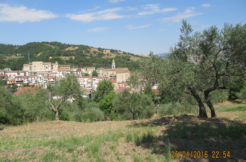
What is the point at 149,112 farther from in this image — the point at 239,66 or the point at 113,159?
the point at 113,159

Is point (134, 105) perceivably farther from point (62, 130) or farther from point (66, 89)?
point (62, 130)

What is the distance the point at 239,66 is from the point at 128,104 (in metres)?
19.8

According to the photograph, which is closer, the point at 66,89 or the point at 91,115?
the point at 66,89

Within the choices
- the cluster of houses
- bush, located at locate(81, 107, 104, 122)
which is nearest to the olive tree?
bush, located at locate(81, 107, 104, 122)

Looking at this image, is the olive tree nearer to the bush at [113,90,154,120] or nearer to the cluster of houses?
the bush at [113,90,154,120]

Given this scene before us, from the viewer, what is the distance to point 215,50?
28.9ft

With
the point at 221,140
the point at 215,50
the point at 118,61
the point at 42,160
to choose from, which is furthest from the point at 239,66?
the point at 118,61

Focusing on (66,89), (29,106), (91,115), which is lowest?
(91,115)

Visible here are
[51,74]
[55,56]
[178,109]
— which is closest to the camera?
[178,109]

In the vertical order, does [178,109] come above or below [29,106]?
below

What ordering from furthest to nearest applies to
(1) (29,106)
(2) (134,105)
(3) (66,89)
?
(2) (134,105) → (3) (66,89) → (1) (29,106)

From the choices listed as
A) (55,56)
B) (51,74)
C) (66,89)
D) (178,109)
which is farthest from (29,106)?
(55,56)

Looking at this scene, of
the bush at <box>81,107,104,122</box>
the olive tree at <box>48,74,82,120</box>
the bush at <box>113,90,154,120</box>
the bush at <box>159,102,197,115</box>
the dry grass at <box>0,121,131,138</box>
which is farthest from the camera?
the bush at <box>113,90,154,120</box>

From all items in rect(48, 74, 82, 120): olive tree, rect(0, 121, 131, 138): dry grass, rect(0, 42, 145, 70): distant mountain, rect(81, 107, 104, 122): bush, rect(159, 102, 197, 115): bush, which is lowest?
rect(81, 107, 104, 122): bush
